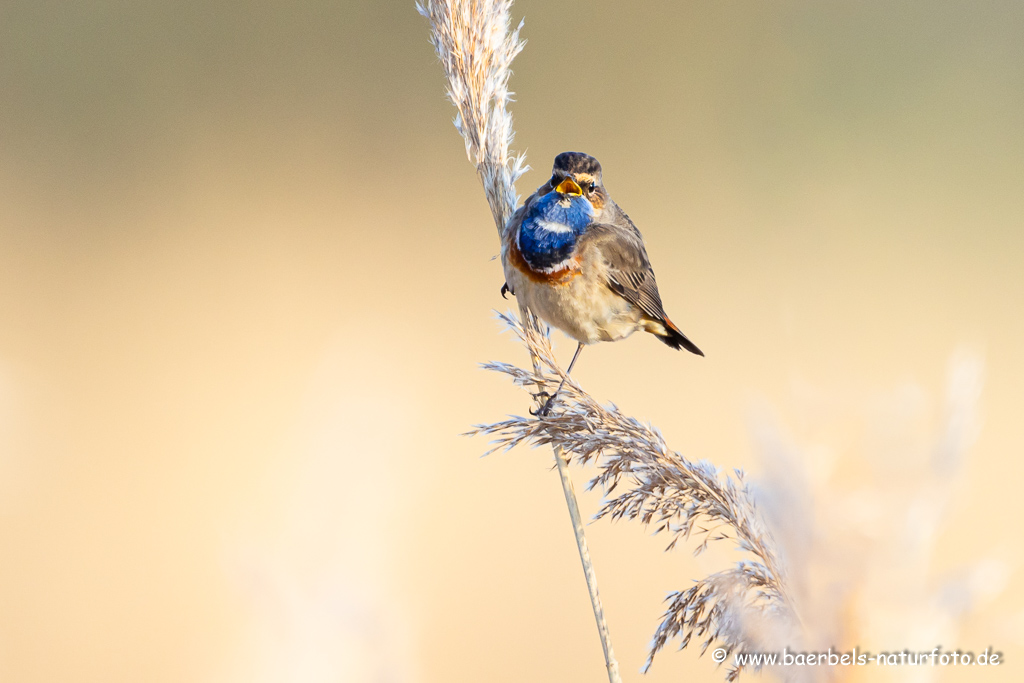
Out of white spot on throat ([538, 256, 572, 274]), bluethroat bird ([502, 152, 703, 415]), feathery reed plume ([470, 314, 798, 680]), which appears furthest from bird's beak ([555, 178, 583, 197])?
feathery reed plume ([470, 314, 798, 680])

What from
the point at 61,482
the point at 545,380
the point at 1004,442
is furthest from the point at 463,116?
the point at 1004,442

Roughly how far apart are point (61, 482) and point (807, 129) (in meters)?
5.53

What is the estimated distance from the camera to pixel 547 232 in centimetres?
233

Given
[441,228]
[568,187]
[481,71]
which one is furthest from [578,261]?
[441,228]

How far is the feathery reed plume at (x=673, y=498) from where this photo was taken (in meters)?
1.21

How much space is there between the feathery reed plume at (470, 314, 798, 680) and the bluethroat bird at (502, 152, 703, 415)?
0.29m

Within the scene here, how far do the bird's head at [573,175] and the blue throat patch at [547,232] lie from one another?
33 mm

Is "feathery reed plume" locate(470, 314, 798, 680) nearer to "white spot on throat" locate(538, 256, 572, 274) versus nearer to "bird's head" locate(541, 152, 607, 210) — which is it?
"white spot on throat" locate(538, 256, 572, 274)

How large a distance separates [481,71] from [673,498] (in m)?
1.06

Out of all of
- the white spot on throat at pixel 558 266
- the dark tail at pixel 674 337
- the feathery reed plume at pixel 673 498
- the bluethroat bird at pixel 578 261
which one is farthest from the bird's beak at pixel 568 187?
the dark tail at pixel 674 337

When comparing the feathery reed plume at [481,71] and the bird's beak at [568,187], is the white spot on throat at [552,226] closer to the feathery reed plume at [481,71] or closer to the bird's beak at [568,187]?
the bird's beak at [568,187]

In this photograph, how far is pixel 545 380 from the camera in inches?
75.5

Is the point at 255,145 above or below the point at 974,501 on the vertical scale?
above

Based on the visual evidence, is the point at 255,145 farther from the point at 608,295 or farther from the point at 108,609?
the point at 608,295
